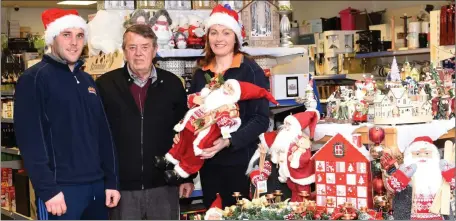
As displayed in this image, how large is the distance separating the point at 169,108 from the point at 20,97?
80 centimetres

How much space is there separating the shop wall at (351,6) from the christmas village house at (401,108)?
4.70m

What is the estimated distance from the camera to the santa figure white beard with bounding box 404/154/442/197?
3.28 meters

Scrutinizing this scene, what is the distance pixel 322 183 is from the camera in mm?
3467

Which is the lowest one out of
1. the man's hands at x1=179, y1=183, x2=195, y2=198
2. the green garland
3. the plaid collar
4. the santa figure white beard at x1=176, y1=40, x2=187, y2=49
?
the green garland

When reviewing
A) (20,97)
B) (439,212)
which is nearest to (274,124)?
(439,212)

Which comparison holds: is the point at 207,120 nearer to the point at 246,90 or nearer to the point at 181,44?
the point at 246,90

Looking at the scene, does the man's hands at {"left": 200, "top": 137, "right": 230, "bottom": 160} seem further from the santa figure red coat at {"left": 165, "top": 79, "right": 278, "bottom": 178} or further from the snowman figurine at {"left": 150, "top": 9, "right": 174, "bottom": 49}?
the snowman figurine at {"left": 150, "top": 9, "right": 174, "bottom": 49}

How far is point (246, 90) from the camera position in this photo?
11.7 feet

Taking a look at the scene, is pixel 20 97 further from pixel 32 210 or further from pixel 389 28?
pixel 389 28

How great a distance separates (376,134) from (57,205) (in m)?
1.52

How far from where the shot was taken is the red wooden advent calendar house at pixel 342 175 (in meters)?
3.36

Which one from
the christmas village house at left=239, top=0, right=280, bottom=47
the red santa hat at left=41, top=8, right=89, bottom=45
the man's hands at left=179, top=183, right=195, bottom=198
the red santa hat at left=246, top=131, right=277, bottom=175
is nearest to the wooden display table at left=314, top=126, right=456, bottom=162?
the red santa hat at left=246, top=131, right=277, bottom=175

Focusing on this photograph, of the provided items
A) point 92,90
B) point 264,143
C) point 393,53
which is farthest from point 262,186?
point 393,53

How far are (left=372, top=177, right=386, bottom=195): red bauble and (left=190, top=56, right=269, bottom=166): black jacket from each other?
0.61m
